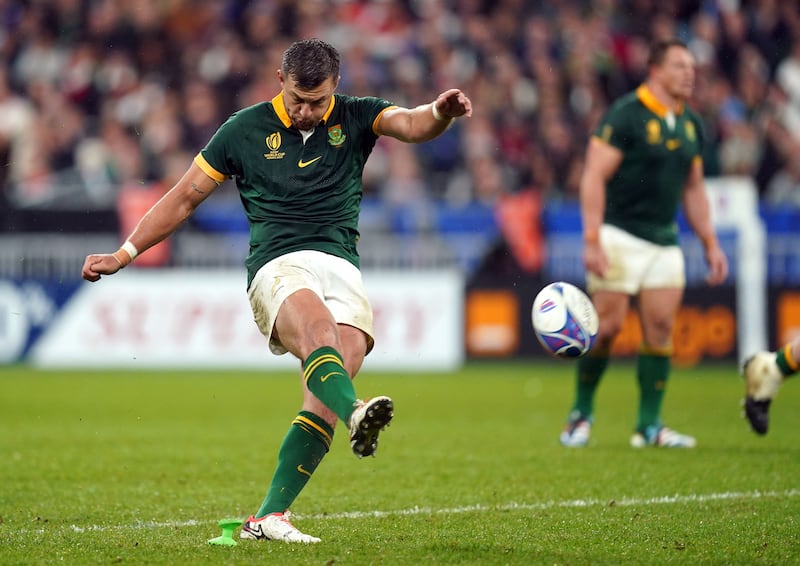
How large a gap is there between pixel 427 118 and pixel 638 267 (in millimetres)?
3834

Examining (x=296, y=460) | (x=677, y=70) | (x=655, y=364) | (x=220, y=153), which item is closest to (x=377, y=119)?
(x=220, y=153)

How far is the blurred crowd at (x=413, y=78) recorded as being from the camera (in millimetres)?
16875

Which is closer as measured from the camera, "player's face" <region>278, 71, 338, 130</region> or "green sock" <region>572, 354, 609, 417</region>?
"player's face" <region>278, 71, 338, 130</region>

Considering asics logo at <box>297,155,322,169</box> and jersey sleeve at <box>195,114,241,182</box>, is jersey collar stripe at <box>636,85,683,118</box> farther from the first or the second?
jersey sleeve at <box>195,114,241,182</box>

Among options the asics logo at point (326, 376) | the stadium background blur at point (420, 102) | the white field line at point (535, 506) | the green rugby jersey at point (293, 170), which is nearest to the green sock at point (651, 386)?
the white field line at point (535, 506)

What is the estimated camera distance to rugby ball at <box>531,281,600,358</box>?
272 inches

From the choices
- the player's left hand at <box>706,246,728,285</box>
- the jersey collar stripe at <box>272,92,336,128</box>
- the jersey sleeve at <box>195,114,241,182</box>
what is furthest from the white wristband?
the player's left hand at <box>706,246,728,285</box>

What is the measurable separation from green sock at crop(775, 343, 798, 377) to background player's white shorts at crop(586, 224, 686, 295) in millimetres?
970

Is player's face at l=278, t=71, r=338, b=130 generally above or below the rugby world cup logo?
above

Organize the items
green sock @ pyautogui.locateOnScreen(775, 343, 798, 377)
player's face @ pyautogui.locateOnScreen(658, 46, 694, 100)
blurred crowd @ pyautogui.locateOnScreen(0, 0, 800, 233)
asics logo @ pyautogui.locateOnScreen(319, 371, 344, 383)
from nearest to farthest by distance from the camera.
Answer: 1. asics logo @ pyautogui.locateOnScreen(319, 371, 344, 383)
2. green sock @ pyautogui.locateOnScreen(775, 343, 798, 377)
3. player's face @ pyautogui.locateOnScreen(658, 46, 694, 100)
4. blurred crowd @ pyautogui.locateOnScreen(0, 0, 800, 233)

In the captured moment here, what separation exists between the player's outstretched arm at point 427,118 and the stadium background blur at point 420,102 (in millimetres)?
9911

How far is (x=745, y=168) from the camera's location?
16.9 m

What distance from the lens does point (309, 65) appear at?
17.7 ft

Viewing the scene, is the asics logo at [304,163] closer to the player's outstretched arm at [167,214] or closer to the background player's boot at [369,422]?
the player's outstretched arm at [167,214]
